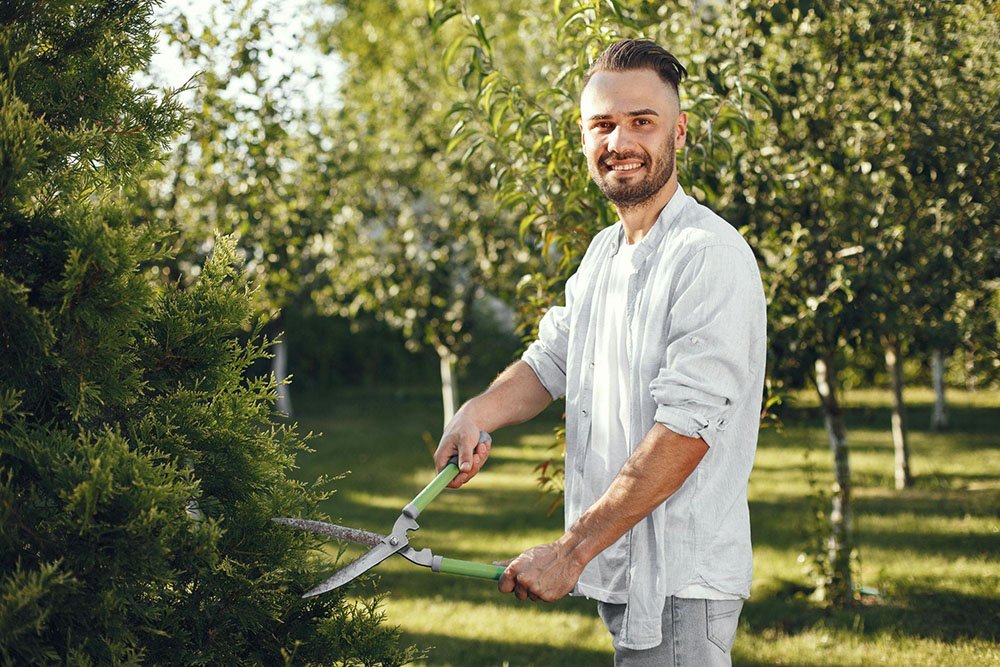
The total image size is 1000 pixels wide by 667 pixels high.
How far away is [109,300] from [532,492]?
9291mm

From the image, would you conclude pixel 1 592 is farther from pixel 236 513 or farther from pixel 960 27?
pixel 960 27

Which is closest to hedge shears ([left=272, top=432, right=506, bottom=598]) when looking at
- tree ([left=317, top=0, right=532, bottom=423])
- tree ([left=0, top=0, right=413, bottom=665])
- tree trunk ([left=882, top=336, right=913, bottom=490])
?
tree ([left=0, top=0, right=413, bottom=665])

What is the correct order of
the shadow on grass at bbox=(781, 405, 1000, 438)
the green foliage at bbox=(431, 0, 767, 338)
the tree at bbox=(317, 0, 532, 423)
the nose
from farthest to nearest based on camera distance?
the shadow on grass at bbox=(781, 405, 1000, 438) < the tree at bbox=(317, 0, 532, 423) < the green foliage at bbox=(431, 0, 767, 338) < the nose

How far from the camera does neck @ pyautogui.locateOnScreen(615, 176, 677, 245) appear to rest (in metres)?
2.72

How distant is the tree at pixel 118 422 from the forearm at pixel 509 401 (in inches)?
19.7

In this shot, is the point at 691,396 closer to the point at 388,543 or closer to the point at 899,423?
the point at 388,543

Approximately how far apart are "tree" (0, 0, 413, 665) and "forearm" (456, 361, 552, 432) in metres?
0.50

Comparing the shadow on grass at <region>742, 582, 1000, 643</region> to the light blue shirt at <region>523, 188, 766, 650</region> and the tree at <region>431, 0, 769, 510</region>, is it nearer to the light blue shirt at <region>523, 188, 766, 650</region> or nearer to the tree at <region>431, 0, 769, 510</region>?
the tree at <region>431, 0, 769, 510</region>

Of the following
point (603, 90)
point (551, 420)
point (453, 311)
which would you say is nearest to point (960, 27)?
point (603, 90)

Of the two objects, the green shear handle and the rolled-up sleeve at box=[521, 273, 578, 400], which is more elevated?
the rolled-up sleeve at box=[521, 273, 578, 400]

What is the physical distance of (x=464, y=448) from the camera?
278 cm

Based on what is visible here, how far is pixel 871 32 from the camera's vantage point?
211 inches

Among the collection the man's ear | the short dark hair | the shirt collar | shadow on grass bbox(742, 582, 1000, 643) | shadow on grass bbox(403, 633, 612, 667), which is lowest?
shadow on grass bbox(403, 633, 612, 667)

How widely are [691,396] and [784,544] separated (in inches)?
266
